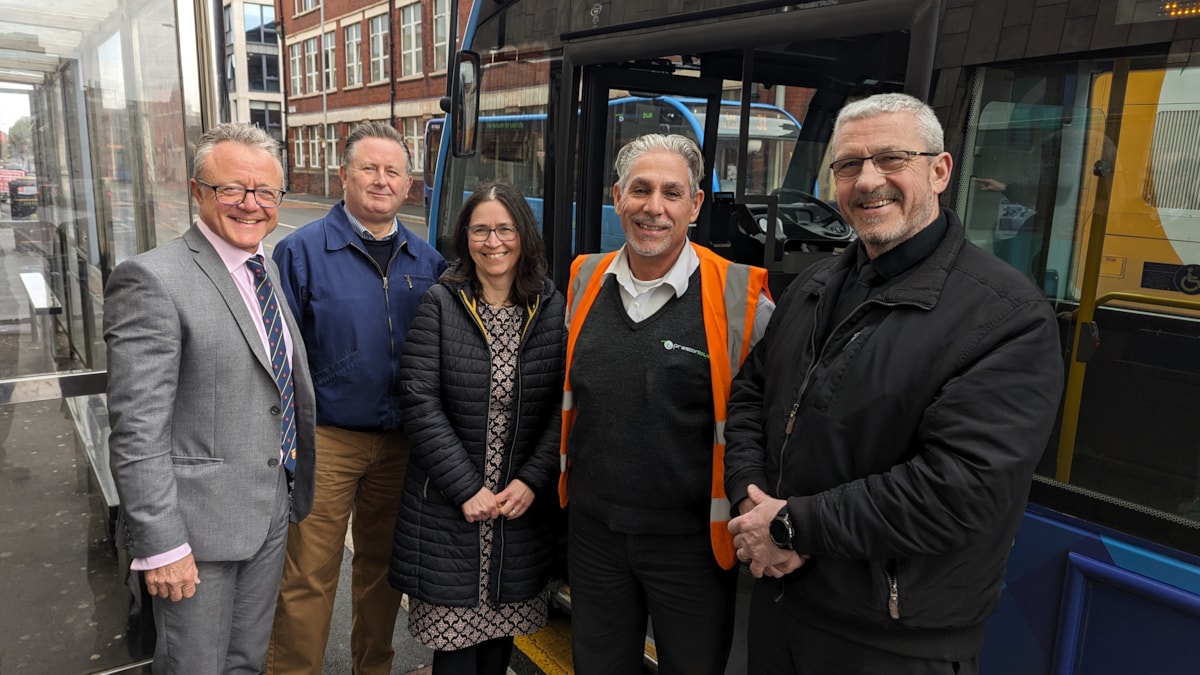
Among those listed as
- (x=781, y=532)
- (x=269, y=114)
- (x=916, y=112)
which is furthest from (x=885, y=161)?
(x=269, y=114)

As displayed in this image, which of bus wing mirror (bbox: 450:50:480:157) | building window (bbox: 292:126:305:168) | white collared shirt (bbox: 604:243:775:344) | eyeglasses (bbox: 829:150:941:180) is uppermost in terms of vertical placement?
building window (bbox: 292:126:305:168)

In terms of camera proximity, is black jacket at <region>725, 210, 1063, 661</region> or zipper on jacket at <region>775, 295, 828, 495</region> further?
zipper on jacket at <region>775, 295, 828, 495</region>

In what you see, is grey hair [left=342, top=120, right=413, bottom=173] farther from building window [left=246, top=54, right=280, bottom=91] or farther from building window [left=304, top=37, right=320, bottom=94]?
building window [left=246, top=54, right=280, bottom=91]

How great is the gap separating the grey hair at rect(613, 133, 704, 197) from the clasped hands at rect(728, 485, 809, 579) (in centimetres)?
83

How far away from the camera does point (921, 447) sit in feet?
4.96

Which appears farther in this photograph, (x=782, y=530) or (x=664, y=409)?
(x=664, y=409)

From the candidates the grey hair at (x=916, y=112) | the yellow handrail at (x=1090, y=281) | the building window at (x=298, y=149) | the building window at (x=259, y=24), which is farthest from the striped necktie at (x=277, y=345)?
the building window at (x=259, y=24)

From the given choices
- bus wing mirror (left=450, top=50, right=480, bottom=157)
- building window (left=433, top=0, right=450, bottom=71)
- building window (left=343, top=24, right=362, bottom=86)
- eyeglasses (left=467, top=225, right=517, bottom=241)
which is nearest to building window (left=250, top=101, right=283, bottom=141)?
building window (left=343, top=24, right=362, bottom=86)

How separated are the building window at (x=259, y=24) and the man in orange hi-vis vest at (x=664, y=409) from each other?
184 ft

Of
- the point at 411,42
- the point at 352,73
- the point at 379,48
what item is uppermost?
the point at 379,48

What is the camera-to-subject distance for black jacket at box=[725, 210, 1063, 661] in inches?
55.7

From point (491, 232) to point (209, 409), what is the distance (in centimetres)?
88

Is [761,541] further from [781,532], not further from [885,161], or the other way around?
[885,161]

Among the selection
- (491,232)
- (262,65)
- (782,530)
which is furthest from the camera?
(262,65)
